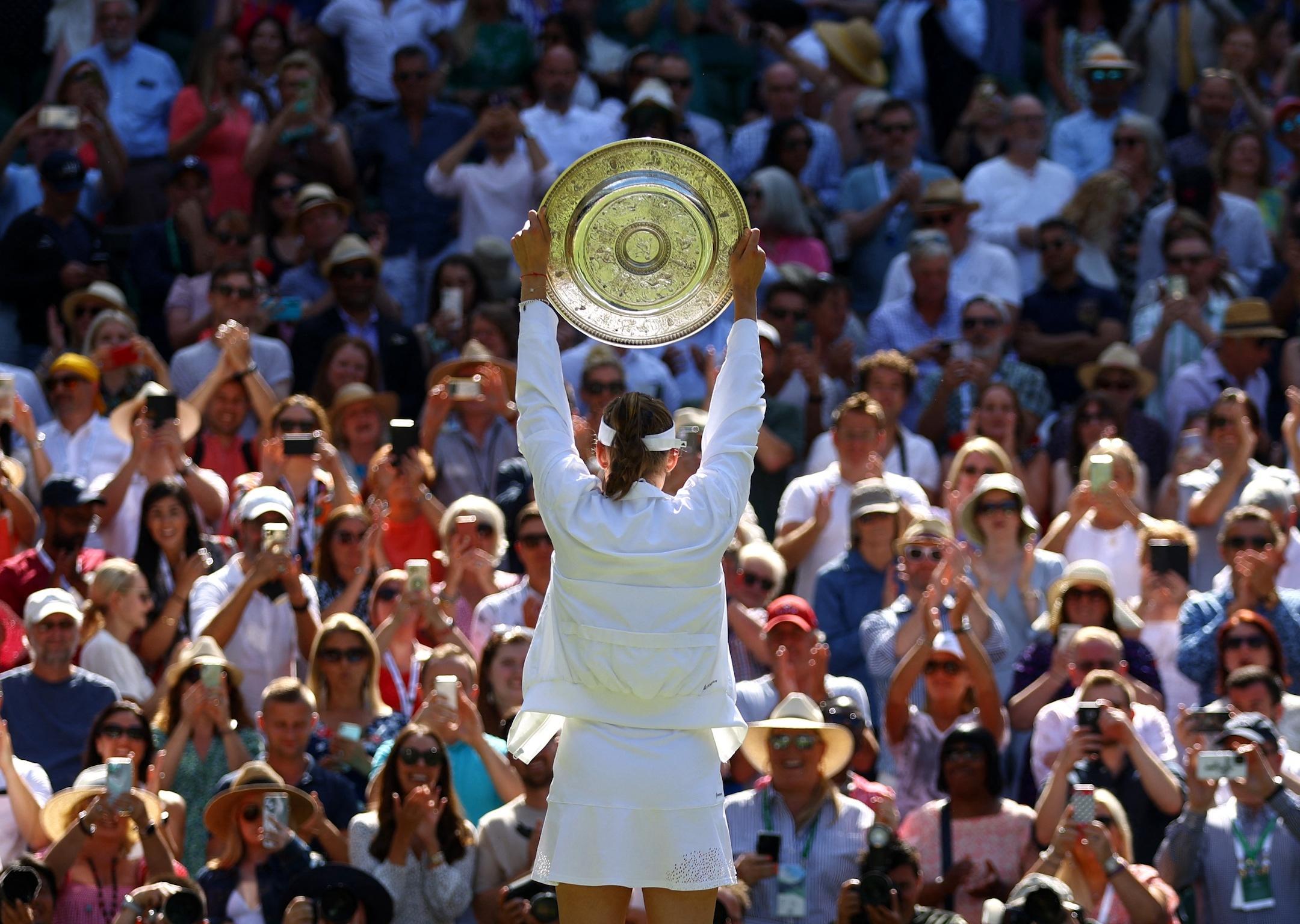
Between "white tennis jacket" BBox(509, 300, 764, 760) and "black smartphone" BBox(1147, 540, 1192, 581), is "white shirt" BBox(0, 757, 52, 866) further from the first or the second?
"black smartphone" BBox(1147, 540, 1192, 581)

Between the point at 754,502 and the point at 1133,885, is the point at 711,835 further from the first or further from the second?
the point at 754,502

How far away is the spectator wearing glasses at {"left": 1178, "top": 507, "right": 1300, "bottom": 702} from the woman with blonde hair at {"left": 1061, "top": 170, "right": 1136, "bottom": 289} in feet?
14.3

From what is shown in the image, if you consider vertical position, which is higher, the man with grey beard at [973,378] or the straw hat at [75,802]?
the man with grey beard at [973,378]

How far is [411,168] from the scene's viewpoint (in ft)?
53.6

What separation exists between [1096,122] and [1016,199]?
1.47m

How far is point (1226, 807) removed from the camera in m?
9.91

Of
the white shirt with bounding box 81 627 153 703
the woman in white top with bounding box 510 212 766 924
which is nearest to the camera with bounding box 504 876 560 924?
the white shirt with bounding box 81 627 153 703

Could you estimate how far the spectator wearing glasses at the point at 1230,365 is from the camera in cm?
1391

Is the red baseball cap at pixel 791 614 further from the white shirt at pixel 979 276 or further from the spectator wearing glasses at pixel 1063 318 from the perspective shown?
the white shirt at pixel 979 276

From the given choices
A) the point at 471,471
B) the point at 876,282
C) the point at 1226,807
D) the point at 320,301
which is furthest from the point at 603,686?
the point at 876,282

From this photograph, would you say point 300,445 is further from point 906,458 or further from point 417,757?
point 906,458

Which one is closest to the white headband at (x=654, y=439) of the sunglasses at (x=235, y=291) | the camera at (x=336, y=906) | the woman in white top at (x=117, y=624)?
the camera at (x=336, y=906)

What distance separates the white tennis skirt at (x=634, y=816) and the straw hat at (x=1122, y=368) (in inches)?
305

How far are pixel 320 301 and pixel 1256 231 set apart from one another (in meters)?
6.13
